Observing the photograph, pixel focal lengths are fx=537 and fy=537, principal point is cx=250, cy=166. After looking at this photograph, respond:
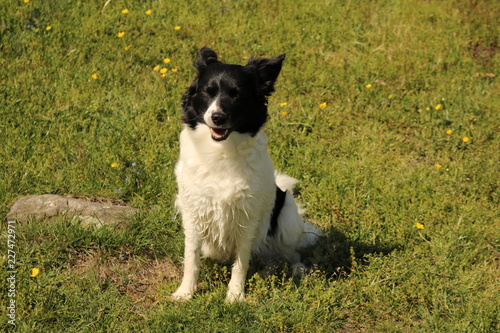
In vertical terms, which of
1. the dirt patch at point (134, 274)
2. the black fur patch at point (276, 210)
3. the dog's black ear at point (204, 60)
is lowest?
the dirt patch at point (134, 274)

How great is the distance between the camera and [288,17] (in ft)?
22.4

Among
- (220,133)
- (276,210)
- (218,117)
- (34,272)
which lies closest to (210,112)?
(218,117)

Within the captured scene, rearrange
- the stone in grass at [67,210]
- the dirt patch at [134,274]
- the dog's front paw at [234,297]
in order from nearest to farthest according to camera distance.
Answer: the dog's front paw at [234,297] → the dirt patch at [134,274] → the stone in grass at [67,210]

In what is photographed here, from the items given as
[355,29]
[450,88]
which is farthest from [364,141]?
[355,29]

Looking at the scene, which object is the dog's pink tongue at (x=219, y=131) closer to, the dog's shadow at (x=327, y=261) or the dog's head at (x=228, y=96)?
the dog's head at (x=228, y=96)

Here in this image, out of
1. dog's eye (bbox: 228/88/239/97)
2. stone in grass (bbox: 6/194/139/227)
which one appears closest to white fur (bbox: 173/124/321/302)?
dog's eye (bbox: 228/88/239/97)

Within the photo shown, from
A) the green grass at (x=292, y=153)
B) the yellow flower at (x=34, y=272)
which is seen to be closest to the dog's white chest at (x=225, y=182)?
the green grass at (x=292, y=153)

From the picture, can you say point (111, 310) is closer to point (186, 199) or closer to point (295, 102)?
point (186, 199)

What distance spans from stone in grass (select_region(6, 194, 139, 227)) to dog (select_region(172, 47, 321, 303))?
0.79 meters

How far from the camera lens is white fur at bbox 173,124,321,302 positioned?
341cm

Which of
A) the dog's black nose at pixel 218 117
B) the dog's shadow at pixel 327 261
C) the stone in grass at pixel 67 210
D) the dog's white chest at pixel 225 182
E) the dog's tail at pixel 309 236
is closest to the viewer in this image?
the dog's black nose at pixel 218 117

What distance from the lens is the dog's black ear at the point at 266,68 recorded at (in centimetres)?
347

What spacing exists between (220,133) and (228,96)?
23 cm

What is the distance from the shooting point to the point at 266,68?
3.48 metres
